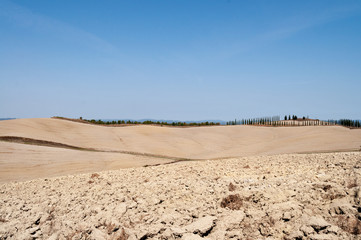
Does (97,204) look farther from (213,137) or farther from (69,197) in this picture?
(213,137)

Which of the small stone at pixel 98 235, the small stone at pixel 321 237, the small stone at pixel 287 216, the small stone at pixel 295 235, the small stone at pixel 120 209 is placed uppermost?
the small stone at pixel 287 216

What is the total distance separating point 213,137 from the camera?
36.8 m

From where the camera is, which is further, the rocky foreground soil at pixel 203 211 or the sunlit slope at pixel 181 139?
the sunlit slope at pixel 181 139

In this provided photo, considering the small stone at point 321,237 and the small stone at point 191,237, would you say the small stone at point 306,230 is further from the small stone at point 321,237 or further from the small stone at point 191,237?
the small stone at point 191,237

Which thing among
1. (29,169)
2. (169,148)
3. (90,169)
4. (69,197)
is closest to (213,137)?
(169,148)

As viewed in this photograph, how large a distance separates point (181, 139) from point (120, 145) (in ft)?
30.1

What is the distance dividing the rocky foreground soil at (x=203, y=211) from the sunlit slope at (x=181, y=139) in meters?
16.1

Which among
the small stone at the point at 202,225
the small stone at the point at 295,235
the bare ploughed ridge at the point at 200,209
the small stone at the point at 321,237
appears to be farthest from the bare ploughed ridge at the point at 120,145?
the small stone at the point at 321,237

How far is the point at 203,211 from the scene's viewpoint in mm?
6453

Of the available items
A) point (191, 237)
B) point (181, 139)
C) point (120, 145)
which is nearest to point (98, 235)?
point (191, 237)

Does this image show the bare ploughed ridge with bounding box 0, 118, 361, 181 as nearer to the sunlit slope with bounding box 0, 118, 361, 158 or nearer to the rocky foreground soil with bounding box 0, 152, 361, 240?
the sunlit slope with bounding box 0, 118, 361, 158

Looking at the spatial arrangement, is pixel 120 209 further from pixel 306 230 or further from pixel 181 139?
pixel 181 139

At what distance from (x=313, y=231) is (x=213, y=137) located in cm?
3194

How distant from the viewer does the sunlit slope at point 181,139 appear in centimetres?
2608
